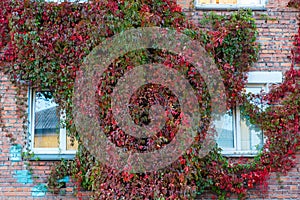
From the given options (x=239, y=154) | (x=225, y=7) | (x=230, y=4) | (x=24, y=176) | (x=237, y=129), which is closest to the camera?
(x=24, y=176)

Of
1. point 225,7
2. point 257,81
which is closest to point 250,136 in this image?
point 257,81

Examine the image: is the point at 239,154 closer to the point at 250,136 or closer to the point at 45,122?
the point at 250,136

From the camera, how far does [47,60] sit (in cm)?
822

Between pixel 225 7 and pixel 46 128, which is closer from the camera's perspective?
pixel 46 128

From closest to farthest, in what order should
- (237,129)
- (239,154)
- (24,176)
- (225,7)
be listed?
(24,176)
(239,154)
(237,129)
(225,7)

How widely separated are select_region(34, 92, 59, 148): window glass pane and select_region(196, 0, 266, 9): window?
3171 mm

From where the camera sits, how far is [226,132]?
8.66m

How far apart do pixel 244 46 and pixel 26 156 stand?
418cm

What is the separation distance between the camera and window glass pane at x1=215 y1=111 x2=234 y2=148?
8.59 metres

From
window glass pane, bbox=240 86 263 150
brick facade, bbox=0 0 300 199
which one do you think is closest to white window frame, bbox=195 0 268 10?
brick facade, bbox=0 0 300 199

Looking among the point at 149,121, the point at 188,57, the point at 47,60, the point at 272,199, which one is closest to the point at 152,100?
the point at 149,121

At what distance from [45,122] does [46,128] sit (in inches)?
4.2

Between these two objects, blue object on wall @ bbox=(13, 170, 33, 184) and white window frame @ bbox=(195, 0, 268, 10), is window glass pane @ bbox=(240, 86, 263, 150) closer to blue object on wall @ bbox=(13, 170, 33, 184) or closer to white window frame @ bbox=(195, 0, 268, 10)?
white window frame @ bbox=(195, 0, 268, 10)

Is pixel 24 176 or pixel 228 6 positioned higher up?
pixel 228 6
